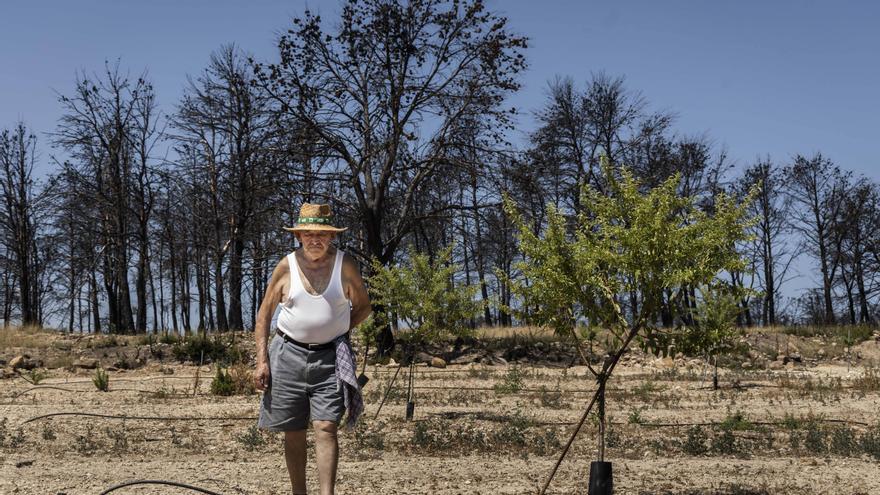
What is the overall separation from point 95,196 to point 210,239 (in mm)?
4427

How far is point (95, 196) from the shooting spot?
32.9 m

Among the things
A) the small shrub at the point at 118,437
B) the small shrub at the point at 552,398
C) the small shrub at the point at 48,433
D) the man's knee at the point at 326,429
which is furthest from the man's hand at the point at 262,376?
the small shrub at the point at 552,398

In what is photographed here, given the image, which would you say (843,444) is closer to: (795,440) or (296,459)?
(795,440)

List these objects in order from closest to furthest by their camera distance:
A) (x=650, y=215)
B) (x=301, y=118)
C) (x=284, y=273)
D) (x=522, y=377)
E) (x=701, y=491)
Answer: (x=284, y=273)
(x=650, y=215)
(x=701, y=491)
(x=522, y=377)
(x=301, y=118)

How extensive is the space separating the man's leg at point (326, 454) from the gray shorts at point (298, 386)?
0.09m

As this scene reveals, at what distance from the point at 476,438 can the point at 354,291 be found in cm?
467

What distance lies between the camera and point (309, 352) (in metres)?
5.83

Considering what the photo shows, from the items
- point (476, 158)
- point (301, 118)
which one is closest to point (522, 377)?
point (476, 158)

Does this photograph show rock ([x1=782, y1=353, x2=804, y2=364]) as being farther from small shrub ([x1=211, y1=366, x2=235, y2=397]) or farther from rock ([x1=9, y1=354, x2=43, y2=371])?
rock ([x1=9, y1=354, x2=43, y2=371])

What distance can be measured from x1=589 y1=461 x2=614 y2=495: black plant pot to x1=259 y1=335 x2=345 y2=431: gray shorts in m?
2.28

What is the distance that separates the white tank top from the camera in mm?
5820

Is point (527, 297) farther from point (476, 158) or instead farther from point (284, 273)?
point (476, 158)

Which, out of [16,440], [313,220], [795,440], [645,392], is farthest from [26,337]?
[313,220]

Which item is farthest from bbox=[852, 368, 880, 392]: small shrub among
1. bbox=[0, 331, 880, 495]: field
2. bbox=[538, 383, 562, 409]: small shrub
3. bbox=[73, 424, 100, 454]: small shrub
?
bbox=[73, 424, 100, 454]: small shrub
